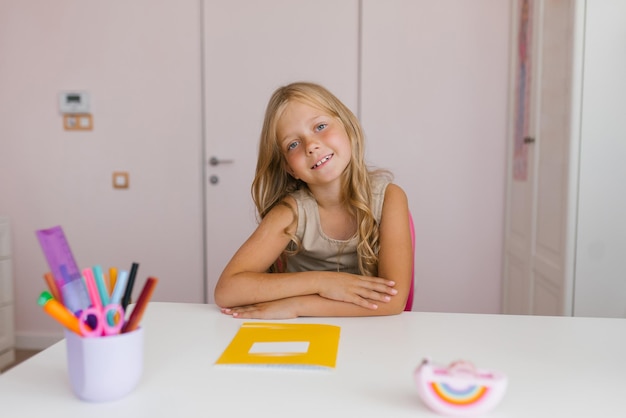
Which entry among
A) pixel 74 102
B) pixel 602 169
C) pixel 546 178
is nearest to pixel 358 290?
pixel 602 169

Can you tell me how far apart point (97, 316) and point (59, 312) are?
0.15 ft

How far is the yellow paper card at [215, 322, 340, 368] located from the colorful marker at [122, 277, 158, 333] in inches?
5.9

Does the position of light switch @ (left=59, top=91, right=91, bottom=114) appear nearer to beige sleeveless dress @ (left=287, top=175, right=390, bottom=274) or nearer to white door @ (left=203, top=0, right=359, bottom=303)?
white door @ (left=203, top=0, right=359, bottom=303)

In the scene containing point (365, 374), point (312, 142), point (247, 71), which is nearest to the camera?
point (365, 374)

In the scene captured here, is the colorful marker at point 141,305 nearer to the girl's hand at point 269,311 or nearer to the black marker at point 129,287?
the black marker at point 129,287

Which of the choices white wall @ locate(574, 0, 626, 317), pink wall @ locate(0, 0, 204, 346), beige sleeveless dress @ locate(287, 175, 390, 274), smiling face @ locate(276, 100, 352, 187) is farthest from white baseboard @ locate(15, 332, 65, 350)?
white wall @ locate(574, 0, 626, 317)

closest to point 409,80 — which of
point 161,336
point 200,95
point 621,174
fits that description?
point 200,95

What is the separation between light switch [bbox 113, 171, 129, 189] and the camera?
321cm

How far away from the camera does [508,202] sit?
9.51 feet

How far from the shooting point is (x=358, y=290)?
1155 mm

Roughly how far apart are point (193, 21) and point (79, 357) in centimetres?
267

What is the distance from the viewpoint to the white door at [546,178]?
1974 mm

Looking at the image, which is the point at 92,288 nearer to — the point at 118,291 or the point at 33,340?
the point at 118,291

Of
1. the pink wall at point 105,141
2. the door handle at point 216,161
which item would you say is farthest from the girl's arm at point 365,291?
the pink wall at point 105,141
